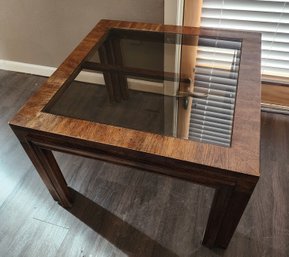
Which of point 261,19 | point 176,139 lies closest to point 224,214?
point 176,139

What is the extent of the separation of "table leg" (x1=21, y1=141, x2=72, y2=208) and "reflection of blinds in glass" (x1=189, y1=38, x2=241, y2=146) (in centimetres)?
54

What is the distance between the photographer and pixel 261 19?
126 cm

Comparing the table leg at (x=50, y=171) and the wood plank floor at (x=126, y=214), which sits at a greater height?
the table leg at (x=50, y=171)

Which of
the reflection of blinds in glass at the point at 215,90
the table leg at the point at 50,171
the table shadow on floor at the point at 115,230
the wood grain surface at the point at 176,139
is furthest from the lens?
the table shadow on floor at the point at 115,230

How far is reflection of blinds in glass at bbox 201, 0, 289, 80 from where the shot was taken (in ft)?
4.00

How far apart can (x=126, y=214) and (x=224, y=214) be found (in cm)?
49

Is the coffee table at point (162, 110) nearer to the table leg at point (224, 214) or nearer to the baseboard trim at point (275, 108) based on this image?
the table leg at point (224, 214)

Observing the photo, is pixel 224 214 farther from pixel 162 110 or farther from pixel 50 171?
pixel 50 171

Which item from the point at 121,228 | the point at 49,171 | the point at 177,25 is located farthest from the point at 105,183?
the point at 177,25

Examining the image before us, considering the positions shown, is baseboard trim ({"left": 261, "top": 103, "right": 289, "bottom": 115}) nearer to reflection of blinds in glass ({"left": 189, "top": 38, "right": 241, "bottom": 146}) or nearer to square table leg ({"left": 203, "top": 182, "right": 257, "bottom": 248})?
reflection of blinds in glass ({"left": 189, "top": 38, "right": 241, "bottom": 146})

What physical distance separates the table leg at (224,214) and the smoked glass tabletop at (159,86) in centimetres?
15

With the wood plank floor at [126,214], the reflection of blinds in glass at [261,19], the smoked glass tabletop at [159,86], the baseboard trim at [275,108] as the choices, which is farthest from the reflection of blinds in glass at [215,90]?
the baseboard trim at [275,108]

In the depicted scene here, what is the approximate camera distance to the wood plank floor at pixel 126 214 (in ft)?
3.48

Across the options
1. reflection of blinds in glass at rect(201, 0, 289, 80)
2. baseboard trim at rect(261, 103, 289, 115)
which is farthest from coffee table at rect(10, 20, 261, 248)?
baseboard trim at rect(261, 103, 289, 115)
